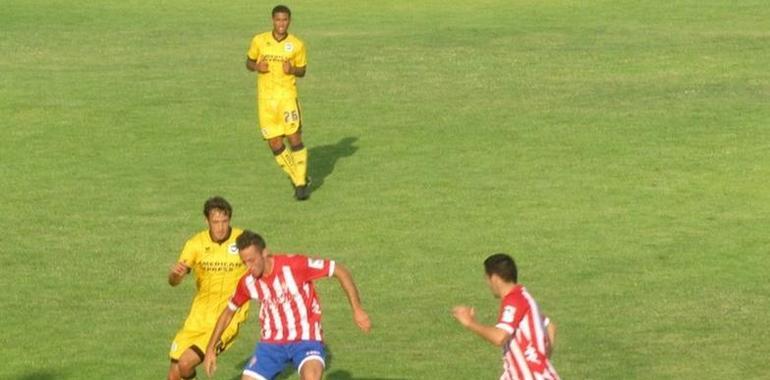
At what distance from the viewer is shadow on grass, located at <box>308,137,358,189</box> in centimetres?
3009

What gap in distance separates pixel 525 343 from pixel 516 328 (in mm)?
195

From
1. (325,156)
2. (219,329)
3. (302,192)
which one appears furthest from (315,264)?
(325,156)

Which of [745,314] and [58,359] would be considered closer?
[58,359]

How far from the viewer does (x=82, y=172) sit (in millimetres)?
30719

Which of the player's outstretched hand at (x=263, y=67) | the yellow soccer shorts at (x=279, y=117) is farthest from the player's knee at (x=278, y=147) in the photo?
the player's outstretched hand at (x=263, y=67)

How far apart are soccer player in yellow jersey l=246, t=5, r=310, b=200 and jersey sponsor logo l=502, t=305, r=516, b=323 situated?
12836 millimetres

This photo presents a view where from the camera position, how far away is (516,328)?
48.0ft

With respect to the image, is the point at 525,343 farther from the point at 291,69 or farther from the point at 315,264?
the point at 291,69

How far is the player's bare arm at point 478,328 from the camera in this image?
1389 centimetres

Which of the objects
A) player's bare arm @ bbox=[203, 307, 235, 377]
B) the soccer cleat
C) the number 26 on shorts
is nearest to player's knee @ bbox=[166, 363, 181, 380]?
player's bare arm @ bbox=[203, 307, 235, 377]

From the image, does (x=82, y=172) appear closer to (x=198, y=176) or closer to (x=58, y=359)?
(x=198, y=176)

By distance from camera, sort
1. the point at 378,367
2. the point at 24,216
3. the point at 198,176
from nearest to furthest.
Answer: the point at 378,367
the point at 24,216
the point at 198,176

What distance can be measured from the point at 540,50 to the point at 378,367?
21.4 m

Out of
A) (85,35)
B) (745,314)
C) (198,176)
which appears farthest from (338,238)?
(85,35)
